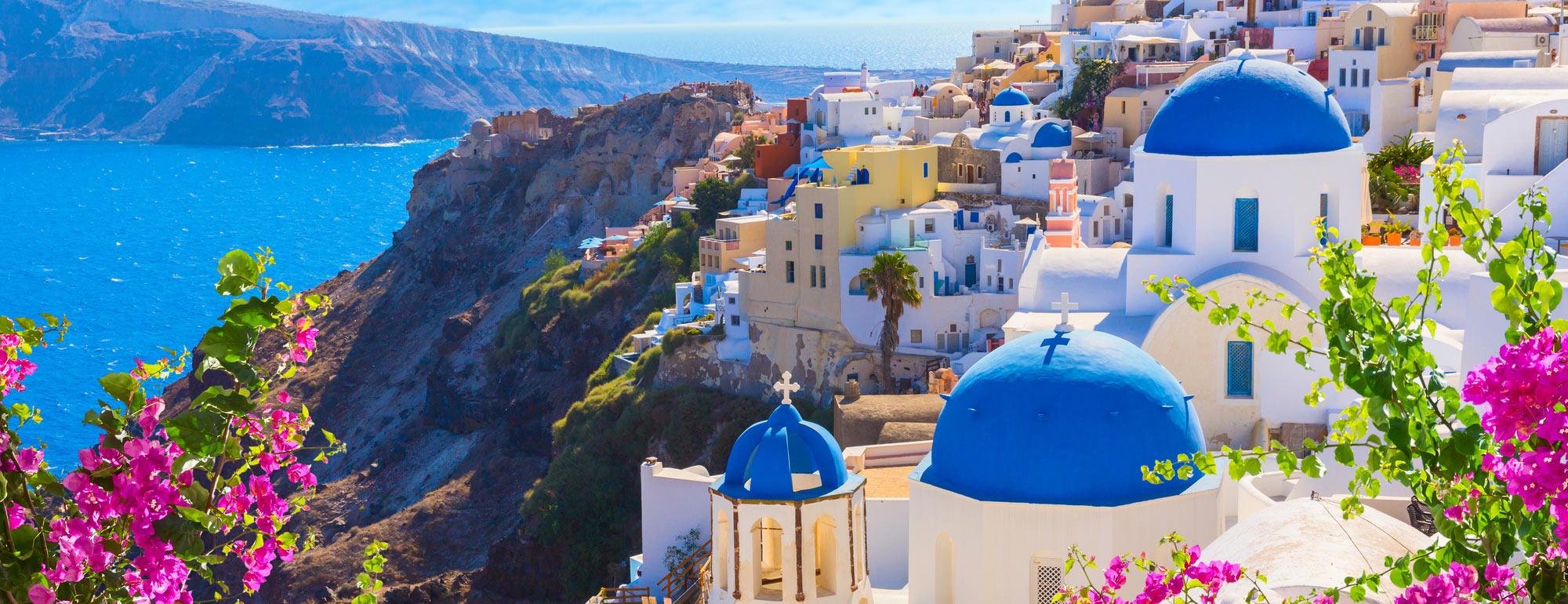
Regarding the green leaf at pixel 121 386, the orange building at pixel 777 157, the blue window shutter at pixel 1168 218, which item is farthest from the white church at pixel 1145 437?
the orange building at pixel 777 157

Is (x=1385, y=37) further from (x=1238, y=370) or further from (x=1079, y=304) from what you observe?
(x=1238, y=370)

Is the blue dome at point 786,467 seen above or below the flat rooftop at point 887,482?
above

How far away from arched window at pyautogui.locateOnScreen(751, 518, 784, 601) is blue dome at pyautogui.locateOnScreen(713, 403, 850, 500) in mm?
334

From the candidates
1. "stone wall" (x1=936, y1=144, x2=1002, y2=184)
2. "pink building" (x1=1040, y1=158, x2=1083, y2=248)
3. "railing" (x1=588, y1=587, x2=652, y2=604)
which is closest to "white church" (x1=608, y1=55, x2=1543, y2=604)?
"railing" (x1=588, y1=587, x2=652, y2=604)

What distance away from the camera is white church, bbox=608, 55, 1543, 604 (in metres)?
18.0

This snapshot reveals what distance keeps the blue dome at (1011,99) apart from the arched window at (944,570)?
38.3 m

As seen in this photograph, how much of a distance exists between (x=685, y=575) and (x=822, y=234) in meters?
19.1

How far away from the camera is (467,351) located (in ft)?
261

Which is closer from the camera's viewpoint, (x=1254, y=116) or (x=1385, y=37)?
(x=1254, y=116)

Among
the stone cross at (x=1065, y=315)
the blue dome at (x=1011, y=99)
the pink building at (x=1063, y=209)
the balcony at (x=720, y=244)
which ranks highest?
the blue dome at (x=1011, y=99)

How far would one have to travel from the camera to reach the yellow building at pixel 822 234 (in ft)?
144

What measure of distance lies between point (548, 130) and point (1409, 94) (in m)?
56.0

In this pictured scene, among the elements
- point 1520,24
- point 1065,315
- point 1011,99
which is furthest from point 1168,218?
point 1011,99

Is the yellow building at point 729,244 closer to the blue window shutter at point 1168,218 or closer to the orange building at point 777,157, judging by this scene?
the orange building at point 777,157
